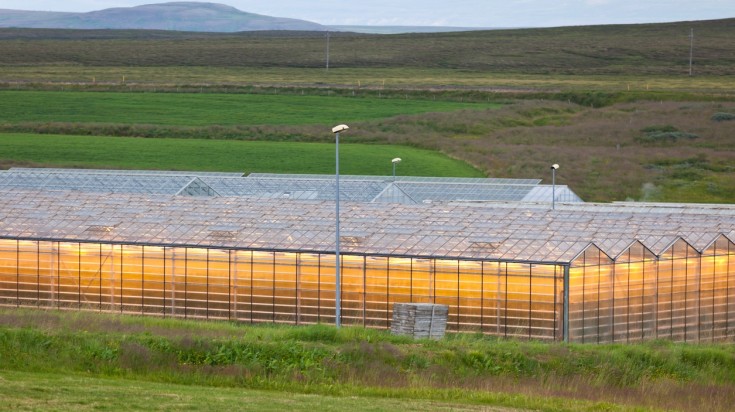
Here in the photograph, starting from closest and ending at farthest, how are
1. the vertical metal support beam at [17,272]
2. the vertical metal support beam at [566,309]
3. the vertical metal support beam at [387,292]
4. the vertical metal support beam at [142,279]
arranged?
1. the vertical metal support beam at [566,309]
2. the vertical metal support beam at [387,292]
3. the vertical metal support beam at [142,279]
4. the vertical metal support beam at [17,272]

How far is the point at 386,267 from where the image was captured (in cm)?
4162

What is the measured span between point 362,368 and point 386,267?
1173cm

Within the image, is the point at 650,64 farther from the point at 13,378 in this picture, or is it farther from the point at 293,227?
the point at 13,378

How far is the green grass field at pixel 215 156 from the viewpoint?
270 feet

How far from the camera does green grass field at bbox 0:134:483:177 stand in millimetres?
82375

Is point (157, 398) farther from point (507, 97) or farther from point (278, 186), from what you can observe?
point (507, 97)

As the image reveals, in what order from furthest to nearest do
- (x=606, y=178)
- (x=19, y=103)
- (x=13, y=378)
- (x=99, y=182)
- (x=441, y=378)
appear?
1. (x=19, y=103)
2. (x=606, y=178)
3. (x=99, y=182)
4. (x=441, y=378)
5. (x=13, y=378)

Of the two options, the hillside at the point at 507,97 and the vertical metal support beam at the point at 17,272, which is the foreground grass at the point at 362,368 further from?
the hillside at the point at 507,97

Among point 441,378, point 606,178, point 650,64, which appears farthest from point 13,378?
point 650,64

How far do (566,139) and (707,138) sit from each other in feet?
35.7

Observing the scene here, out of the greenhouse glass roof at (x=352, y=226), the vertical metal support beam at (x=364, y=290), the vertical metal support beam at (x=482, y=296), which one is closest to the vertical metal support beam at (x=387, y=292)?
the greenhouse glass roof at (x=352, y=226)

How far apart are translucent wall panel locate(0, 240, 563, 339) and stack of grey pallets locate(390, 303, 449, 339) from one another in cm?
264

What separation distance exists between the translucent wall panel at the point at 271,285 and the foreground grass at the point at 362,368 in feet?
17.4

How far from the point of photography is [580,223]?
148 ft
